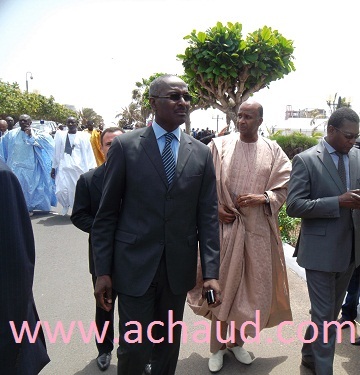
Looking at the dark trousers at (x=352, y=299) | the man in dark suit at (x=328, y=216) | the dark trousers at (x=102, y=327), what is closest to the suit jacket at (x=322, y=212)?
the man in dark suit at (x=328, y=216)

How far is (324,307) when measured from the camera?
294 centimetres

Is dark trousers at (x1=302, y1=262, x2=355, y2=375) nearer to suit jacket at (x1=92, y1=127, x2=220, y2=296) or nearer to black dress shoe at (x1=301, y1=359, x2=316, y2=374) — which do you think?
black dress shoe at (x1=301, y1=359, x2=316, y2=374)

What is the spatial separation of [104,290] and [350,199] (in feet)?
5.40

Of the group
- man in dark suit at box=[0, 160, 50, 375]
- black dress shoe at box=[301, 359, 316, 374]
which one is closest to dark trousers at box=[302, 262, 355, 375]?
black dress shoe at box=[301, 359, 316, 374]

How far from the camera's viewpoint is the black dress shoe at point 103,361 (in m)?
3.25

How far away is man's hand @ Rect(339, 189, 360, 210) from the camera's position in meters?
2.77

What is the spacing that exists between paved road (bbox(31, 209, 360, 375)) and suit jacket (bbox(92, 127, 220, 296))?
4.05 feet

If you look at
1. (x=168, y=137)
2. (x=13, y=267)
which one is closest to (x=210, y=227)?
(x=168, y=137)

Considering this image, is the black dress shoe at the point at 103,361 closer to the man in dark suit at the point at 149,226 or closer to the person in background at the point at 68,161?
the man in dark suit at the point at 149,226

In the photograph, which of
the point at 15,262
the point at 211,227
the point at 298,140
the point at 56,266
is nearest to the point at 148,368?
the point at 211,227

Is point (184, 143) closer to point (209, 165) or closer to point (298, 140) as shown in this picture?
point (209, 165)

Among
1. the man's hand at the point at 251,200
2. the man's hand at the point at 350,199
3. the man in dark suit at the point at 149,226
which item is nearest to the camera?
the man in dark suit at the point at 149,226

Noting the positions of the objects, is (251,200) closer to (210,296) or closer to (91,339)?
(210,296)

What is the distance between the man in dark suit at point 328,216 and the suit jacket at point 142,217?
891 mm
